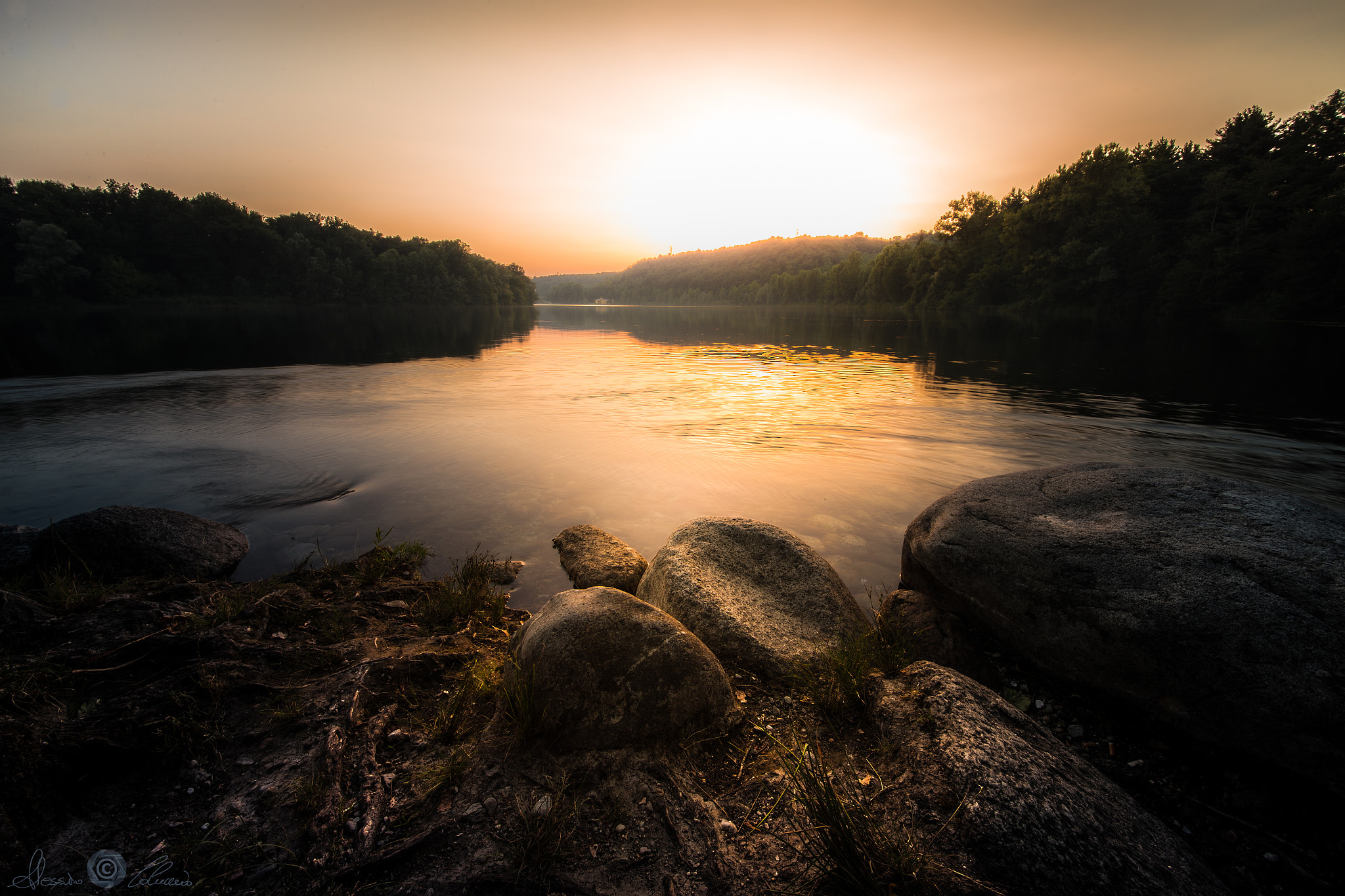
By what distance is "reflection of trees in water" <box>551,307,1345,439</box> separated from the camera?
16.4m

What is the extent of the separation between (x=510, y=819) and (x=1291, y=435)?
66.2ft

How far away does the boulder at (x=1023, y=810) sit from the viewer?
241cm

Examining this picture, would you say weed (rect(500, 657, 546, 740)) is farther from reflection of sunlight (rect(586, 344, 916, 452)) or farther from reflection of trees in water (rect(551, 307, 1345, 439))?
reflection of trees in water (rect(551, 307, 1345, 439))

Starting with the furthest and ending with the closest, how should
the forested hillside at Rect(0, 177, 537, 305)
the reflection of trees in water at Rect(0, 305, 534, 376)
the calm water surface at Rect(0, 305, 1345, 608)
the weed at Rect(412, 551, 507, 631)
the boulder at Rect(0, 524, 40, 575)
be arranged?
the forested hillside at Rect(0, 177, 537, 305), the reflection of trees in water at Rect(0, 305, 534, 376), the calm water surface at Rect(0, 305, 1345, 608), the boulder at Rect(0, 524, 40, 575), the weed at Rect(412, 551, 507, 631)

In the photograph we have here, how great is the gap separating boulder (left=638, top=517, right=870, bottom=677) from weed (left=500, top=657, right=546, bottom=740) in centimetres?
161

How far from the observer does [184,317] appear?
6406 cm

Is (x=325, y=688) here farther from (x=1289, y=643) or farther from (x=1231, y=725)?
(x=1289, y=643)

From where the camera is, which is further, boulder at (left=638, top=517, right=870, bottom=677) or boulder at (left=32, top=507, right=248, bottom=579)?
boulder at (left=32, top=507, right=248, bottom=579)

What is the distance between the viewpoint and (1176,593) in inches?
149

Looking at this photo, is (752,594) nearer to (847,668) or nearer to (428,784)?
(847,668)

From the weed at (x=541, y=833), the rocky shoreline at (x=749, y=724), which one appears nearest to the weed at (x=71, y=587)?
the rocky shoreline at (x=749, y=724)

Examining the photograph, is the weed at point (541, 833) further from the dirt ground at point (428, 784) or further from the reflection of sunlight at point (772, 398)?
the reflection of sunlight at point (772, 398)

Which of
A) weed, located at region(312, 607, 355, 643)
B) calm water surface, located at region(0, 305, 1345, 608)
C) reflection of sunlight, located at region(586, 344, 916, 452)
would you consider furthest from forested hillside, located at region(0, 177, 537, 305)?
weed, located at region(312, 607, 355, 643)

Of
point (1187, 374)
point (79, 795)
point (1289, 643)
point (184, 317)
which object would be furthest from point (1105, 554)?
point (184, 317)
